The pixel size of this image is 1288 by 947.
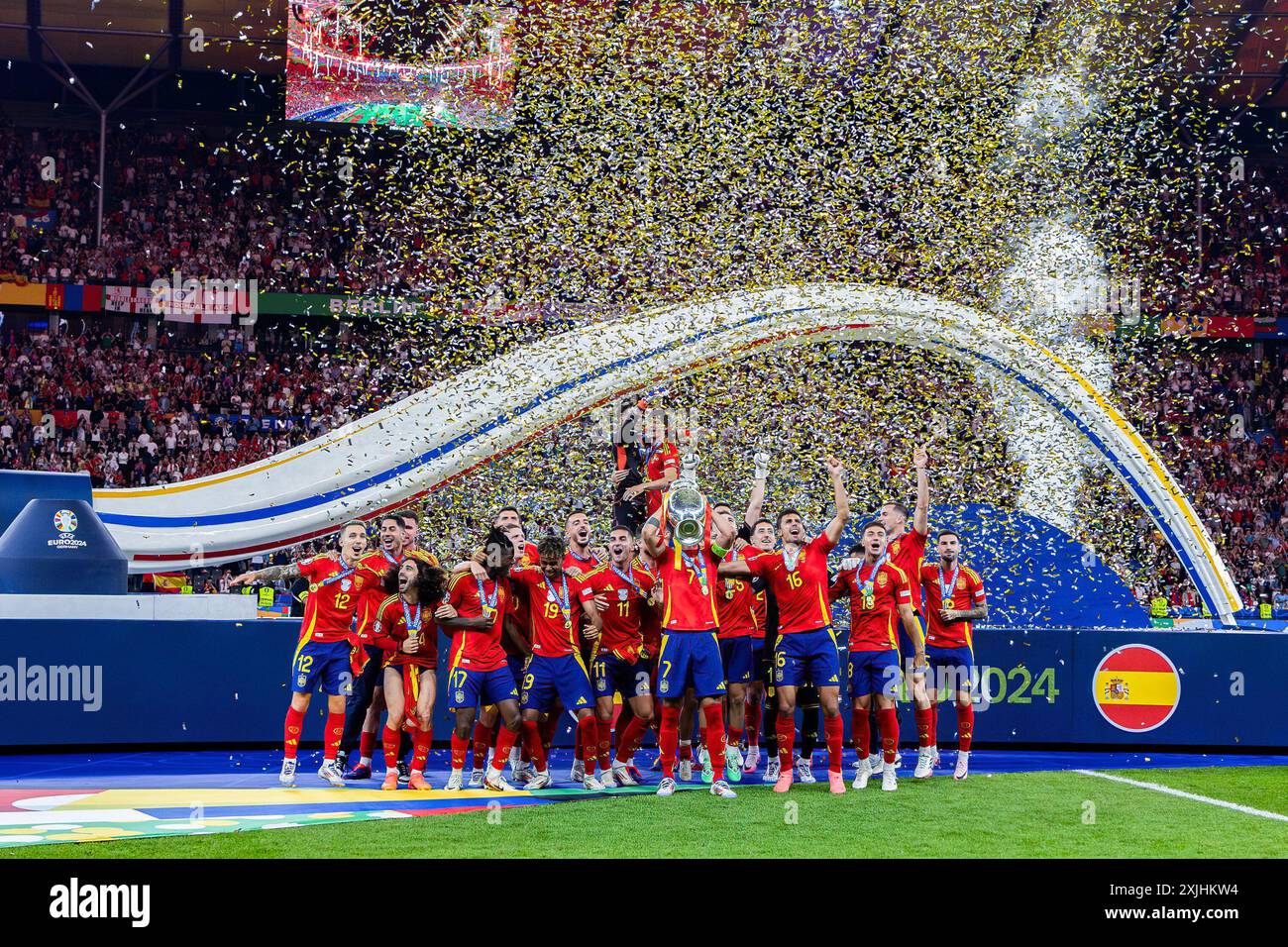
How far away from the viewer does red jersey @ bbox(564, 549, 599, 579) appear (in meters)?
10.3

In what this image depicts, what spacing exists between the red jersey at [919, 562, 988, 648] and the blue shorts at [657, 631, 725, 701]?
2.77 metres

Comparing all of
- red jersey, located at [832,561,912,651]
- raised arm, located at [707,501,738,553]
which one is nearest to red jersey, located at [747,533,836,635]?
raised arm, located at [707,501,738,553]

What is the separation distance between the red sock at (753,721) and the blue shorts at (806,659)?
1584 millimetres

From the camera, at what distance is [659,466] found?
11.1 meters

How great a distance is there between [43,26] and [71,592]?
20.5 m

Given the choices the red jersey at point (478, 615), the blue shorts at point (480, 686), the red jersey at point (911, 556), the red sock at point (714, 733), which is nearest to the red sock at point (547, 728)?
the blue shorts at point (480, 686)

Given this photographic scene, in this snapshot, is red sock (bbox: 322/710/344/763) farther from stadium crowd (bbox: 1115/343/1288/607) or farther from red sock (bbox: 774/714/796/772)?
stadium crowd (bbox: 1115/343/1288/607)

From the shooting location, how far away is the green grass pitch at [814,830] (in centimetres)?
727

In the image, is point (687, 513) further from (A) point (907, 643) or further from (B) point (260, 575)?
(B) point (260, 575)

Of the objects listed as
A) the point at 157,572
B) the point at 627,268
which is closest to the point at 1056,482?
the point at 627,268

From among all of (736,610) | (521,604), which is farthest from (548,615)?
(736,610)

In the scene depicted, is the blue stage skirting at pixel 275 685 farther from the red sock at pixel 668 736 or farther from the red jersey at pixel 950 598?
the red sock at pixel 668 736

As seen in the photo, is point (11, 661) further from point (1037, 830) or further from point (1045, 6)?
point (1045, 6)

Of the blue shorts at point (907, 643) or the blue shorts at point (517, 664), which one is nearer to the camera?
the blue shorts at point (517, 664)
